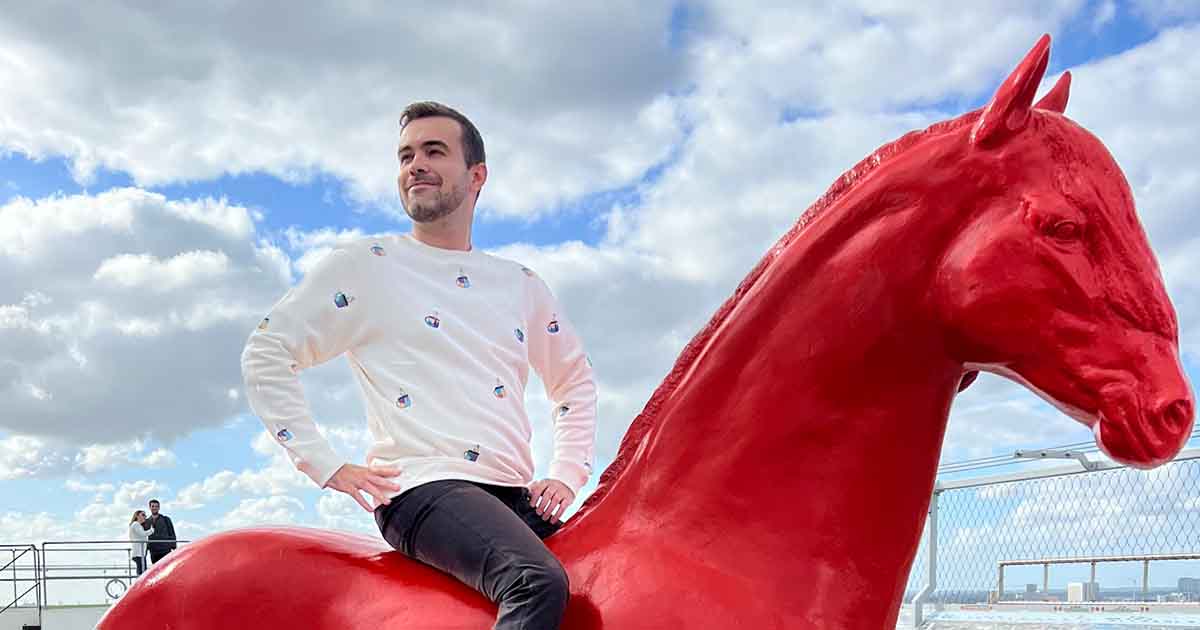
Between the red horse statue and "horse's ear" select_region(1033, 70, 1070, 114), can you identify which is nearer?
the red horse statue

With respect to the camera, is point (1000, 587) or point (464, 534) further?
point (1000, 587)

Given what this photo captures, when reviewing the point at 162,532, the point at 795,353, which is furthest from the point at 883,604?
the point at 162,532

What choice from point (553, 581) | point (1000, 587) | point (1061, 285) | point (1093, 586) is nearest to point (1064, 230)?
point (1061, 285)

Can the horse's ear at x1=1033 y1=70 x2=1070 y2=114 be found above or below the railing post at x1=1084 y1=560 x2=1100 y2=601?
above

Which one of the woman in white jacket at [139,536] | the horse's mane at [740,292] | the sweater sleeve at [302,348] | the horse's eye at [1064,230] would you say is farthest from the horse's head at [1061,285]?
the woman in white jacket at [139,536]

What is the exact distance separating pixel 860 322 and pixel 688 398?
0.32 meters

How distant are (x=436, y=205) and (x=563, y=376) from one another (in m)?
0.50

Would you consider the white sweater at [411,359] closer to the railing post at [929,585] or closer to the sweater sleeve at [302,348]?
the sweater sleeve at [302,348]

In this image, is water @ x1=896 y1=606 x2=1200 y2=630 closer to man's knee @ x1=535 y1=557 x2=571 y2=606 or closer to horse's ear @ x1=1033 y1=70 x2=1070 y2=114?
horse's ear @ x1=1033 y1=70 x2=1070 y2=114

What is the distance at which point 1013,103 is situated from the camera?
163 centimetres

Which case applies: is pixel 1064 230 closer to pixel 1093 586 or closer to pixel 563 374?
pixel 563 374

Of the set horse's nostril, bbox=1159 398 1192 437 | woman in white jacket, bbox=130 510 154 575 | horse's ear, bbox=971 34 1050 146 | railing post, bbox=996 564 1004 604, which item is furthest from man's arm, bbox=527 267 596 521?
woman in white jacket, bbox=130 510 154 575

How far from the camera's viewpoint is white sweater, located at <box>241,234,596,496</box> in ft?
6.53

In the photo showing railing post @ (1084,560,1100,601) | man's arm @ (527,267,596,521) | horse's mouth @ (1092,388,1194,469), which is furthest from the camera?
railing post @ (1084,560,1100,601)
